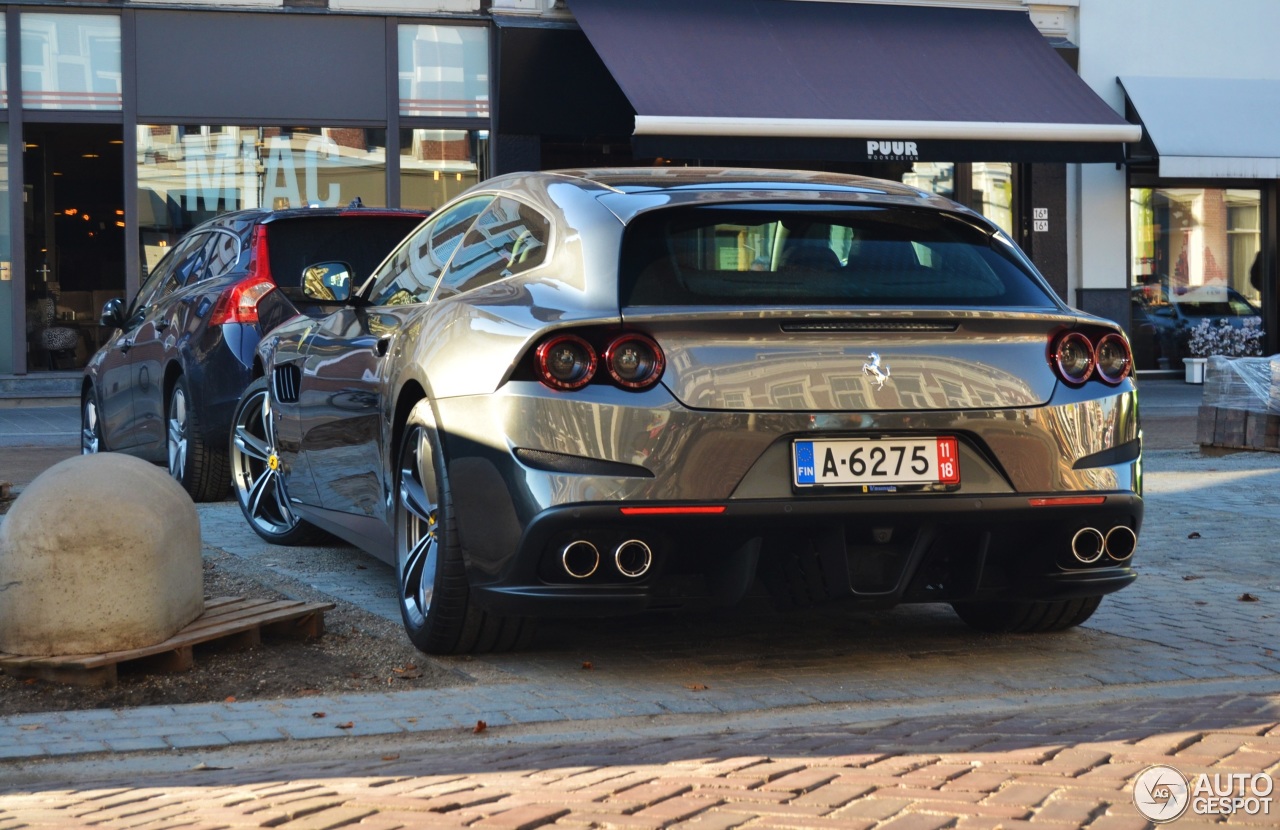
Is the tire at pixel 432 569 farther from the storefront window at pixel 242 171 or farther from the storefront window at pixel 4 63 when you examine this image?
the storefront window at pixel 4 63

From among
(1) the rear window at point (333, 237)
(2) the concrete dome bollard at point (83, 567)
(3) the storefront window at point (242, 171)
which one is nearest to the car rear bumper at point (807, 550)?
(2) the concrete dome bollard at point (83, 567)

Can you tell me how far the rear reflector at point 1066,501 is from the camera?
4852 mm

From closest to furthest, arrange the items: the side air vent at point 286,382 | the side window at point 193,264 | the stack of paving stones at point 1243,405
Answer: the side air vent at point 286,382 < the side window at point 193,264 < the stack of paving stones at point 1243,405

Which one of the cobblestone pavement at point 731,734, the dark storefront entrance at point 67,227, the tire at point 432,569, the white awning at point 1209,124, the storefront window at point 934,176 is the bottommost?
the cobblestone pavement at point 731,734

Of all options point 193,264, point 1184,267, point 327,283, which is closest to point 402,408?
point 327,283

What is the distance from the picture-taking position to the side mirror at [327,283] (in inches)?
258

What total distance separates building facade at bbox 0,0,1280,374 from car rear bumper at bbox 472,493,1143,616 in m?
12.1

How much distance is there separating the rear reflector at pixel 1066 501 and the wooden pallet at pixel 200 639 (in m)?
2.39

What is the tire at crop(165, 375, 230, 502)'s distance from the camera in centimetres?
916

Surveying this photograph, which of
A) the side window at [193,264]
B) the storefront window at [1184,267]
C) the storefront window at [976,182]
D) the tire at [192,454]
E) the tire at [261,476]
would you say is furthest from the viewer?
the storefront window at [1184,267]

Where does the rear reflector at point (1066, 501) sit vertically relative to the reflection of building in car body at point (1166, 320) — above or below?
below

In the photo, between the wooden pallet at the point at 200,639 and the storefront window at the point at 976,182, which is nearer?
the wooden pallet at the point at 200,639

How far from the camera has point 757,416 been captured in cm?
466

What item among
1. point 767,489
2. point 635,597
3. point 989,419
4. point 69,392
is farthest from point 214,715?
point 69,392
